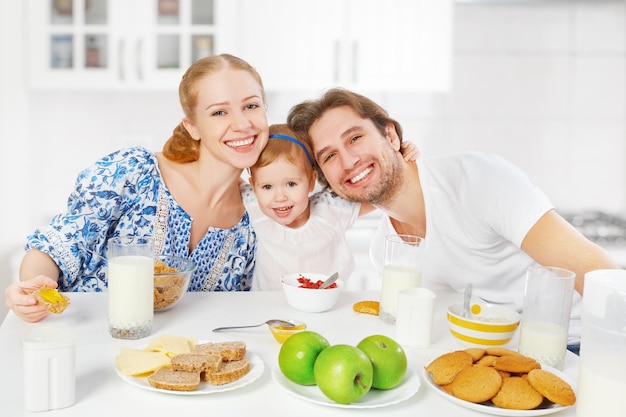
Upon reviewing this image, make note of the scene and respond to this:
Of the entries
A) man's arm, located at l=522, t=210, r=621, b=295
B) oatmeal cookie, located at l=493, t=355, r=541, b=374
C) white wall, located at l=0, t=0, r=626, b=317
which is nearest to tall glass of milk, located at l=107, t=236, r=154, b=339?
oatmeal cookie, located at l=493, t=355, r=541, b=374

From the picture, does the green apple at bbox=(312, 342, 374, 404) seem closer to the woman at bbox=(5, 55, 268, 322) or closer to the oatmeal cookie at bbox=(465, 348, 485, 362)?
the oatmeal cookie at bbox=(465, 348, 485, 362)

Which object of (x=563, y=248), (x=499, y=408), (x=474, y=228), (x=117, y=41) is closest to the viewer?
(x=499, y=408)

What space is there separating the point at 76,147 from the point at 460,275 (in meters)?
2.27

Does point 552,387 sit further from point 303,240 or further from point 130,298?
point 303,240

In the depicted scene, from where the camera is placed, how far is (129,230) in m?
1.94

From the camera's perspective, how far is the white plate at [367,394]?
112cm

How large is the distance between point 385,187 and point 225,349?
35.6 inches

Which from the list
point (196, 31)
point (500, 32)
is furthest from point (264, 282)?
point (500, 32)

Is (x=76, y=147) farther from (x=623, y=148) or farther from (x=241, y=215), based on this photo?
(x=623, y=148)

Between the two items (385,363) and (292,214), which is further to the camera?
(292,214)

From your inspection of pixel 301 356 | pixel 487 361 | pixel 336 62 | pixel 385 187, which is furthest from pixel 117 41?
pixel 487 361

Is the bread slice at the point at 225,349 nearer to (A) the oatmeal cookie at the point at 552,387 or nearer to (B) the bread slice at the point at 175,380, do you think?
(B) the bread slice at the point at 175,380

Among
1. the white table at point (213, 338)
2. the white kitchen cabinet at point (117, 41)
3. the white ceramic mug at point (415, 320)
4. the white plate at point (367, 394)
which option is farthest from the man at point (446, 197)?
the white kitchen cabinet at point (117, 41)

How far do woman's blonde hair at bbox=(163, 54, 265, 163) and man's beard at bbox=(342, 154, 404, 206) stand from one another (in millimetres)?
393
